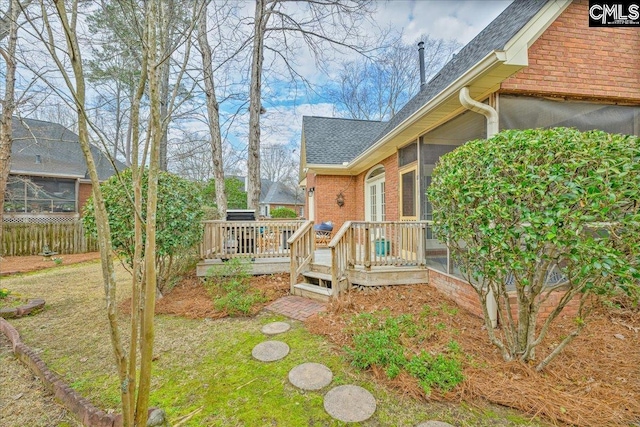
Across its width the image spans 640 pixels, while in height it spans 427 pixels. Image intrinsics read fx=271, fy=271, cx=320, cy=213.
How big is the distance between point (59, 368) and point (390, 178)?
24.4 ft

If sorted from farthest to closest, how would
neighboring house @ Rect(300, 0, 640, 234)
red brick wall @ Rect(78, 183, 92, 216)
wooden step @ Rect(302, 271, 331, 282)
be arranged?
red brick wall @ Rect(78, 183, 92, 216), wooden step @ Rect(302, 271, 331, 282), neighboring house @ Rect(300, 0, 640, 234)

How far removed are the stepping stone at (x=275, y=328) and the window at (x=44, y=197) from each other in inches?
678

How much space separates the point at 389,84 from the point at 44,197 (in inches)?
874

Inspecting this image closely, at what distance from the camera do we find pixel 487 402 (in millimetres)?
2482

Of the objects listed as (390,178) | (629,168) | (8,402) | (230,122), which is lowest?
(8,402)

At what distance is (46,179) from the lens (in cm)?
1561

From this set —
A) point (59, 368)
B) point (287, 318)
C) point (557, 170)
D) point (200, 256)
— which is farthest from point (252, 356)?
point (557, 170)

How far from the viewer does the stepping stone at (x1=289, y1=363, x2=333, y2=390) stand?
2.76 metres

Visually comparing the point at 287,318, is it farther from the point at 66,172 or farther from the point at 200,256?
the point at 66,172

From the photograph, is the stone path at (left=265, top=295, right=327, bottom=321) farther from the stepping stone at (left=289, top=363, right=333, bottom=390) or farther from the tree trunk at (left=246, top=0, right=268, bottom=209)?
the tree trunk at (left=246, top=0, right=268, bottom=209)

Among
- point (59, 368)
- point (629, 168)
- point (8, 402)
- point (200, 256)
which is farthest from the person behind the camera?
point (200, 256)

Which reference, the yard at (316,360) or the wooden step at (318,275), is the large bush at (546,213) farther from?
the wooden step at (318,275)

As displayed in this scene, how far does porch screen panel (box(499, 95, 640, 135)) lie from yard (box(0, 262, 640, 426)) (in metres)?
2.86

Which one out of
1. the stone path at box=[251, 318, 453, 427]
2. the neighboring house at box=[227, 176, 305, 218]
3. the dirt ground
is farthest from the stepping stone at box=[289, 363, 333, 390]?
the neighboring house at box=[227, 176, 305, 218]
